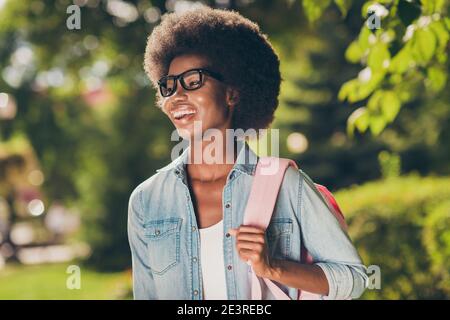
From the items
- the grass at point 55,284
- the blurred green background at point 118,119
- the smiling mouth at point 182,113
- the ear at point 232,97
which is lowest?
the smiling mouth at point 182,113

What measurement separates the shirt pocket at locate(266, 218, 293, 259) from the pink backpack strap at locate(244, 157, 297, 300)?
0.39ft

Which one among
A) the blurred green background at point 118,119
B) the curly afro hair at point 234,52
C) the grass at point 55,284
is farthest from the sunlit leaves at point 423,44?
the grass at point 55,284

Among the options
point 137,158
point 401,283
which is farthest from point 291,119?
point 401,283

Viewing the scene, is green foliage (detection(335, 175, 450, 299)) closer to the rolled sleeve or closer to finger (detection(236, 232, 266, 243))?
the rolled sleeve

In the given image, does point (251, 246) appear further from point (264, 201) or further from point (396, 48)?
point (396, 48)

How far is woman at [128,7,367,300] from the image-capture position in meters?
2.28

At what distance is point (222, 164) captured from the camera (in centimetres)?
254

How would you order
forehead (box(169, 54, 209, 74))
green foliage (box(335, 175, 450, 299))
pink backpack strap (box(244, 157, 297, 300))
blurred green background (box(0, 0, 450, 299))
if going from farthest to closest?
blurred green background (box(0, 0, 450, 299)), green foliage (box(335, 175, 450, 299)), forehead (box(169, 54, 209, 74)), pink backpack strap (box(244, 157, 297, 300))

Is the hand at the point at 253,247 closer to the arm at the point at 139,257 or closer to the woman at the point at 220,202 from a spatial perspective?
the woman at the point at 220,202

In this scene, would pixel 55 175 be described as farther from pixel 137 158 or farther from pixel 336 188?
pixel 336 188

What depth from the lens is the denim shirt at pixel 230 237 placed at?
90.1 inches

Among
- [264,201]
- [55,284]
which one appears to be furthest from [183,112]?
[55,284]

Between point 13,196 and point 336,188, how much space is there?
10683 mm

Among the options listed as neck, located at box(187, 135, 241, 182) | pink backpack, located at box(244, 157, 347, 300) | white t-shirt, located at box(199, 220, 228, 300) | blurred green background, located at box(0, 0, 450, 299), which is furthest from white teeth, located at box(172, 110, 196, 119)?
blurred green background, located at box(0, 0, 450, 299)
